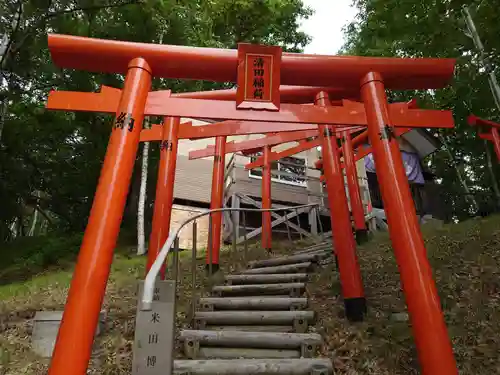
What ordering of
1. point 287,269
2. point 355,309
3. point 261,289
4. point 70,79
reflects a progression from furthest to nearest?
point 70,79, point 287,269, point 261,289, point 355,309

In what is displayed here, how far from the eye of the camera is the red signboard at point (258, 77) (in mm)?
4652

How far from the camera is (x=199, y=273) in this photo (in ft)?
26.0

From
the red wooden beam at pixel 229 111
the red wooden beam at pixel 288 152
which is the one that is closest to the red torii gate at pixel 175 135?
the red wooden beam at pixel 229 111

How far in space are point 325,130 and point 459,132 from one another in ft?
41.8

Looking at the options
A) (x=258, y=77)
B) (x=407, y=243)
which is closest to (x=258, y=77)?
(x=258, y=77)

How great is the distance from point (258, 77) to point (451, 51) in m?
5.82

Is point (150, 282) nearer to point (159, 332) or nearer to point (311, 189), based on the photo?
point (159, 332)

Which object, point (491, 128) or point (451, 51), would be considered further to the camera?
point (491, 128)

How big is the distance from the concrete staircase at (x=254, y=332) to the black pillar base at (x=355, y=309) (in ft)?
1.81

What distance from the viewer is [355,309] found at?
5.20 meters

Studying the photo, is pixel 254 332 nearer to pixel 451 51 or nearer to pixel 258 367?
pixel 258 367

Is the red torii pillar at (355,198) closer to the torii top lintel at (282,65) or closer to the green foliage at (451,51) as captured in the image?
the green foliage at (451,51)

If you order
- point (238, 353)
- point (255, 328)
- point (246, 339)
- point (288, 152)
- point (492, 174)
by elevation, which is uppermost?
point (492, 174)

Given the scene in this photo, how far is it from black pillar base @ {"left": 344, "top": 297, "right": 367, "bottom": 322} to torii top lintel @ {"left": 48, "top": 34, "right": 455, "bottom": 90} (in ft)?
9.37
